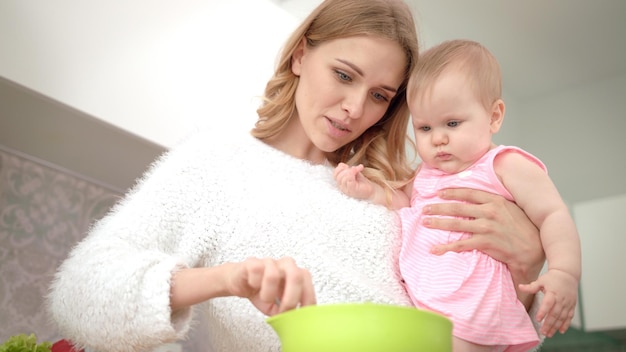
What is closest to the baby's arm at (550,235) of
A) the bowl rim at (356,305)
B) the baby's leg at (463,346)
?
the baby's leg at (463,346)

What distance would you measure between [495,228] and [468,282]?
97 millimetres

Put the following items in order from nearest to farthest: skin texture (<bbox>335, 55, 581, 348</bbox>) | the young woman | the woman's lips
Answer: the young woman → skin texture (<bbox>335, 55, 581, 348</bbox>) → the woman's lips

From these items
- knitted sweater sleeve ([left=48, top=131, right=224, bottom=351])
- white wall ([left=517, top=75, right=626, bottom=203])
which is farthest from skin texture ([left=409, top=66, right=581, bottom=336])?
white wall ([left=517, top=75, right=626, bottom=203])

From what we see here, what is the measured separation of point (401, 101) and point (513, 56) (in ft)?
6.67

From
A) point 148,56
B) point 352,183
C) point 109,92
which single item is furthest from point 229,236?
point 148,56

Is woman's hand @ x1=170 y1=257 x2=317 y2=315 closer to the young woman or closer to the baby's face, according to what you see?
the young woman

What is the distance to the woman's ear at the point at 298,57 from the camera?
4.64 feet

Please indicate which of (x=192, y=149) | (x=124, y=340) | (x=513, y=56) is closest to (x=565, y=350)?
(x=513, y=56)

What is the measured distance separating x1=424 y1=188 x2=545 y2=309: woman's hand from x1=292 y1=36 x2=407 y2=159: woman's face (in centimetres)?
23

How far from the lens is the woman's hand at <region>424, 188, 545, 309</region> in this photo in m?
1.09

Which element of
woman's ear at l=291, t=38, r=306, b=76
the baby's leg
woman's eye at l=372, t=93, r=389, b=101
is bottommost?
the baby's leg

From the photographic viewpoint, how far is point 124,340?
3.04 feet

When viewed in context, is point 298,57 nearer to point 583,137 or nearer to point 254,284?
point 254,284

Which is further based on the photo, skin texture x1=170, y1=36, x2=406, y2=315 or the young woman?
skin texture x1=170, y1=36, x2=406, y2=315
